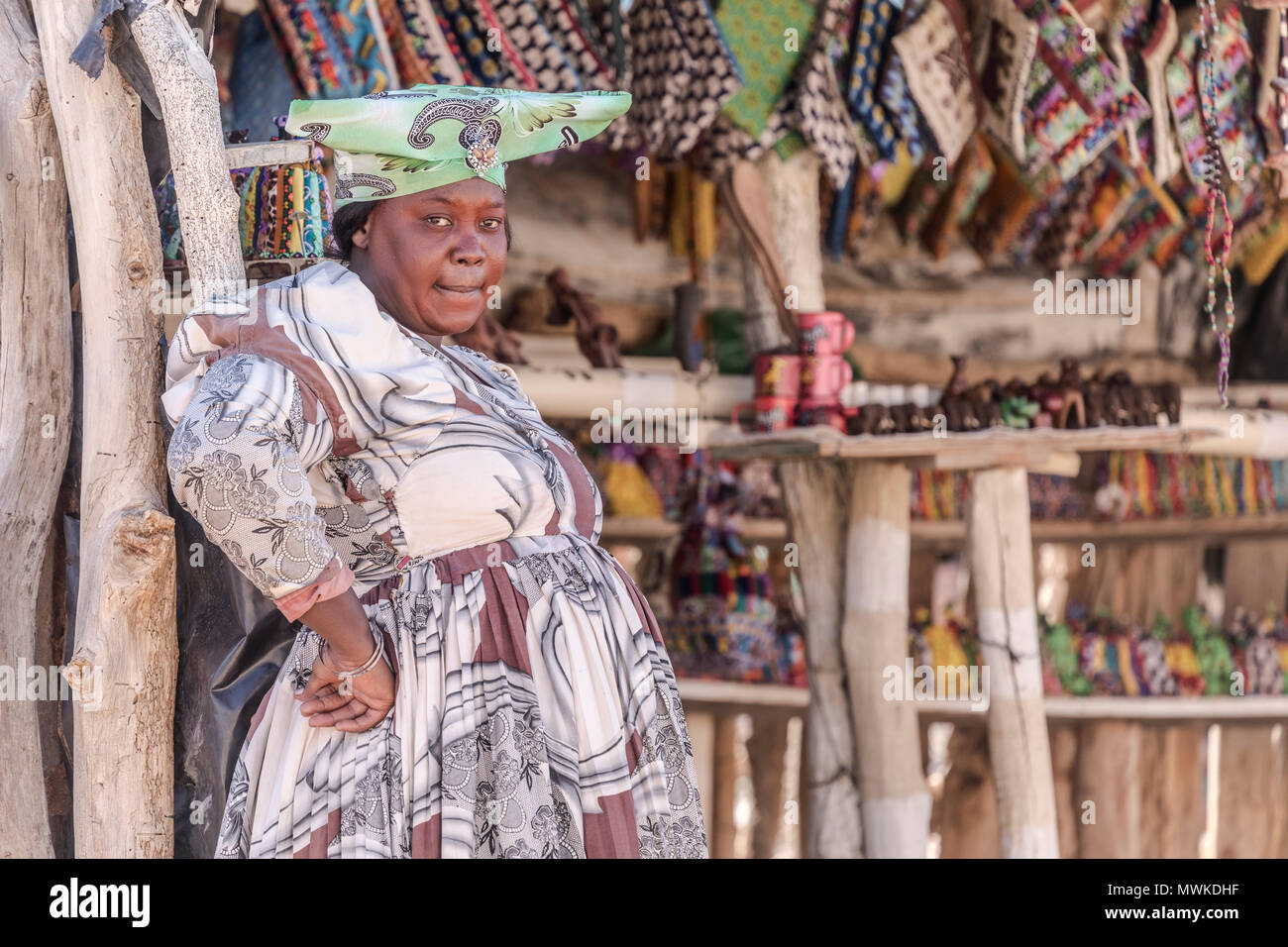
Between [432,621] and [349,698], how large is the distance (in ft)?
0.52

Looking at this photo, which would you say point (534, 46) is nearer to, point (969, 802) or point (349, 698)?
point (349, 698)

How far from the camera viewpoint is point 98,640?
96.3 inches

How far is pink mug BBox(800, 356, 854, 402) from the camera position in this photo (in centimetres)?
421

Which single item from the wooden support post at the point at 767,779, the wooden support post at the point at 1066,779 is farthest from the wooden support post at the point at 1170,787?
the wooden support post at the point at 767,779

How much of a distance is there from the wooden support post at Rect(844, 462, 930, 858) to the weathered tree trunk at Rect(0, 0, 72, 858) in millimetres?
2514

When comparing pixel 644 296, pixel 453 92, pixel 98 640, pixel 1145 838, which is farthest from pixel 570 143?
pixel 1145 838

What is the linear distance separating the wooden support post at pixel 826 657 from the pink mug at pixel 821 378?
0.37 metres

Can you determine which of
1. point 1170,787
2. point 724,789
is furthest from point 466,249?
point 1170,787

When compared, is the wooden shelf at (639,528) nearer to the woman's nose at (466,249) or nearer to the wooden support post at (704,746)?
the wooden support post at (704,746)

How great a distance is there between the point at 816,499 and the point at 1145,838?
2438mm

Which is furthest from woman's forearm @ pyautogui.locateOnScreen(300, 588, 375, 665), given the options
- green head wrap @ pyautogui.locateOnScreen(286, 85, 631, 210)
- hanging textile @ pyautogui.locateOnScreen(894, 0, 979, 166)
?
hanging textile @ pyautogui.locateOnScreen(894, 0, 979, 166)

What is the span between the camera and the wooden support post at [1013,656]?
445 cm

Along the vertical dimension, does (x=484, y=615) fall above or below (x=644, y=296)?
below

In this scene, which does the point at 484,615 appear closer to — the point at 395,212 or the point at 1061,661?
the point at 395,212
